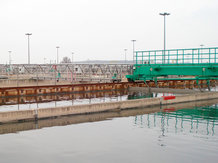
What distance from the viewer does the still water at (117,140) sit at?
1073 centimetres

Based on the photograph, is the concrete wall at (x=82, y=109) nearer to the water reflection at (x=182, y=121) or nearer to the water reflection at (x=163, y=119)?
the water reflection at (x=163, y=119)

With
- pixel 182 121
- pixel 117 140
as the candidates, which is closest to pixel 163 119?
pixel 182 121

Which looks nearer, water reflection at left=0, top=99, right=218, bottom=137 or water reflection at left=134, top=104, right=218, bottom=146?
water reflection at left=134, top=104, right=218, bottom=146

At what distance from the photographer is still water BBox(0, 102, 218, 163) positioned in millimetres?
10727

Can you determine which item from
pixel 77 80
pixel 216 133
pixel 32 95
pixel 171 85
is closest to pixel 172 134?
pixel 216 133

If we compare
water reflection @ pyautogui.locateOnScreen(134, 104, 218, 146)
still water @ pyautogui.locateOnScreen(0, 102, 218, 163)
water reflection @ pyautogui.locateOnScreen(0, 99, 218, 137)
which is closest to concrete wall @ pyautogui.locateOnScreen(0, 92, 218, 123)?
water reflection @ pyautogui.locateOnScreen(0, 99, 218, 137)

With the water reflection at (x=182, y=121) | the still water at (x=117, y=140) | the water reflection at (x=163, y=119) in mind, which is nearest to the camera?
the still water at (x=117, y=140)

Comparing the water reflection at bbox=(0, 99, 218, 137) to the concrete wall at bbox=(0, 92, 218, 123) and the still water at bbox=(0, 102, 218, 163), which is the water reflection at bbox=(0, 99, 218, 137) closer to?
the still water at bbox=(0, 102, 218, 163)

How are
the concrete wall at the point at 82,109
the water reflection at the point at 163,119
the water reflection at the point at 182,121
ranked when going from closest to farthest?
the water reflection at the point at 182,121
the water reflection at the point at 163,119
the concrete wall at the point at 82,109

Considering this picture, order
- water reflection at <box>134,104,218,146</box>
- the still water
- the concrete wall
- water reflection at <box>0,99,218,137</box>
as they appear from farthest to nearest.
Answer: the concrete wall → water reflection at <box>0,99,218,137</box> → water reflection at <box>134,104,218,146</box> → the still water

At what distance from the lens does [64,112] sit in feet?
57.9

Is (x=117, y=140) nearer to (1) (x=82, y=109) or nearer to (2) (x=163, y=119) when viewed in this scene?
(2) (x=163, y=119)

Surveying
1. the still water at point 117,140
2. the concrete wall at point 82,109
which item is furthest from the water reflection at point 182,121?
the concrete wall at point 82,109

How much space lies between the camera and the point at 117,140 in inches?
507
